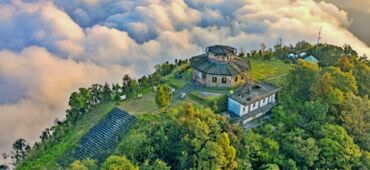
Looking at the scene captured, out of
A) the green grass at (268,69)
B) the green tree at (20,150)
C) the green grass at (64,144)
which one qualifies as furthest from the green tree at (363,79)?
the green tree at (20,150)

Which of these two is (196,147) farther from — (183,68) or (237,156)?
(183,68)

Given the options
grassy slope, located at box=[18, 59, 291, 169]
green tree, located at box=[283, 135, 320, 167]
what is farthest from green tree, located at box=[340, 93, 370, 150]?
grassy slope, located at box=[18, 59, 291, 169]

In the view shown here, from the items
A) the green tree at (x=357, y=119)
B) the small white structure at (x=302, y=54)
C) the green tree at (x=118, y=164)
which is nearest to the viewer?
the green tree at (x=118, y=164)

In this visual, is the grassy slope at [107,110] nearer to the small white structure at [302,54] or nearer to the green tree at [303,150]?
the small white structure at [302,54]

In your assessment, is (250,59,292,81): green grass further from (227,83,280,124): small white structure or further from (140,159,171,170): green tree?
(140,159,171,170): green tree

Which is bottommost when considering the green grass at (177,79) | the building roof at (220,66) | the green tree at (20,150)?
the green tree at (20,150)

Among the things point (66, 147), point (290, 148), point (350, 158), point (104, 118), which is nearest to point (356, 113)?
point (350, 158)
